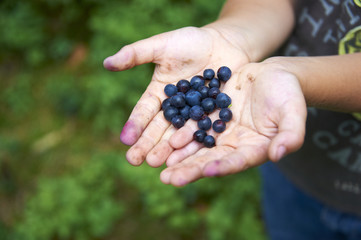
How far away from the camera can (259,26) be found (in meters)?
1.93

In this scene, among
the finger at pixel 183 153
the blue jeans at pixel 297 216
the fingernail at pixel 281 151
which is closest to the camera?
the fingernail at pixel 281 151

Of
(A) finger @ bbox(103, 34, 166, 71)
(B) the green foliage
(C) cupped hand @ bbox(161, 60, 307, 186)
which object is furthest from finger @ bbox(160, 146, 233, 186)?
(B) the green foliage

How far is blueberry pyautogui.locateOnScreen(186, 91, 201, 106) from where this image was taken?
1.98 metres

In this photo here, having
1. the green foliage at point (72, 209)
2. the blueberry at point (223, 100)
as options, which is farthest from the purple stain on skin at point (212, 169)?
the green foliage at point (72, 209)

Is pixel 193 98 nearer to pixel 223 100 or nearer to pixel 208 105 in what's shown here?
pixel 208 105

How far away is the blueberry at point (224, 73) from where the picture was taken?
1.86m

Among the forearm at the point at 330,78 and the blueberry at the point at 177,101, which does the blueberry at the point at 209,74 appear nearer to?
the blueberry at the point at 177,101

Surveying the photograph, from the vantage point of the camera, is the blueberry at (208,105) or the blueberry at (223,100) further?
the blueberry at (208,105)

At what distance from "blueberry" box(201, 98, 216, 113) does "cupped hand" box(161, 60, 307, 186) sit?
0.59 feet

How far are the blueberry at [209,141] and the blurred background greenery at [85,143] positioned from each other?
1531 mm

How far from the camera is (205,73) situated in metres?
1.96

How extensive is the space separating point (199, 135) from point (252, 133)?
1.00 ft

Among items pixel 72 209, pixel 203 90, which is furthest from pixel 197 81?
pixel 72 209

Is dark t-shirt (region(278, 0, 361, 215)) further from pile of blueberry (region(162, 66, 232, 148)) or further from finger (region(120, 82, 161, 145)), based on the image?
finger (region(120, 82, 161, 145))
